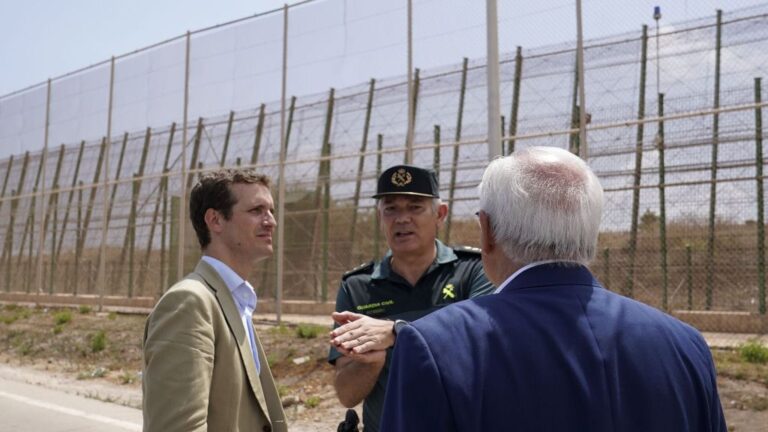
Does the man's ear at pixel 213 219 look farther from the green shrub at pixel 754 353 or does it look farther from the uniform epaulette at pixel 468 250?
the green shrub at pixel 754 353

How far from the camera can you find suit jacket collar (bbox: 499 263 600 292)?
1523mm

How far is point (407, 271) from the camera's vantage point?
3023 mm

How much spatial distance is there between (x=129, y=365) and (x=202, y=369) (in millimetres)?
9443

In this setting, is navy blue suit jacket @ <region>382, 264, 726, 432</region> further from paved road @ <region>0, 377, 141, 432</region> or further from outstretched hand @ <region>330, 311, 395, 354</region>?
paved road @ <region>0, 377, 141, 432</region>

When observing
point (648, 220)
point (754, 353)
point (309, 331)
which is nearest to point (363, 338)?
point (754, 353)

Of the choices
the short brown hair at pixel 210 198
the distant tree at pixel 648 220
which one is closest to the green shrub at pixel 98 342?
the distant tree at pixel 648 220

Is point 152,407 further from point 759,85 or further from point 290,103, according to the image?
point 290,103

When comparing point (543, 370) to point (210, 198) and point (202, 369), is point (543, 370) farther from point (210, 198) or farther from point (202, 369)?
point (210, 198)

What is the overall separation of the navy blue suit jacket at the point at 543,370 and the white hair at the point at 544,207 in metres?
0.09

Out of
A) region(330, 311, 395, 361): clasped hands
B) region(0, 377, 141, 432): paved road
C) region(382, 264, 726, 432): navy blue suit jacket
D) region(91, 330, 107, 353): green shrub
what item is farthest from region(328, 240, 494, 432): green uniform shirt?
region(91, 330, 107, 353): green shrub

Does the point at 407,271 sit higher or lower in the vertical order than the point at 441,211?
lower

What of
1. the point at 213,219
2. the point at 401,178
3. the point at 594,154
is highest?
the point at 594,154

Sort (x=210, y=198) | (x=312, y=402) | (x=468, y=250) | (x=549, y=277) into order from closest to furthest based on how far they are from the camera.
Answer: (x=549, y=277), (x=210, y=198), (x=468, y=250), (x=312, y=402)

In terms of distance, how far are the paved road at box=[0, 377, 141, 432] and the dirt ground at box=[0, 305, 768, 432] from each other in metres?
0.36
